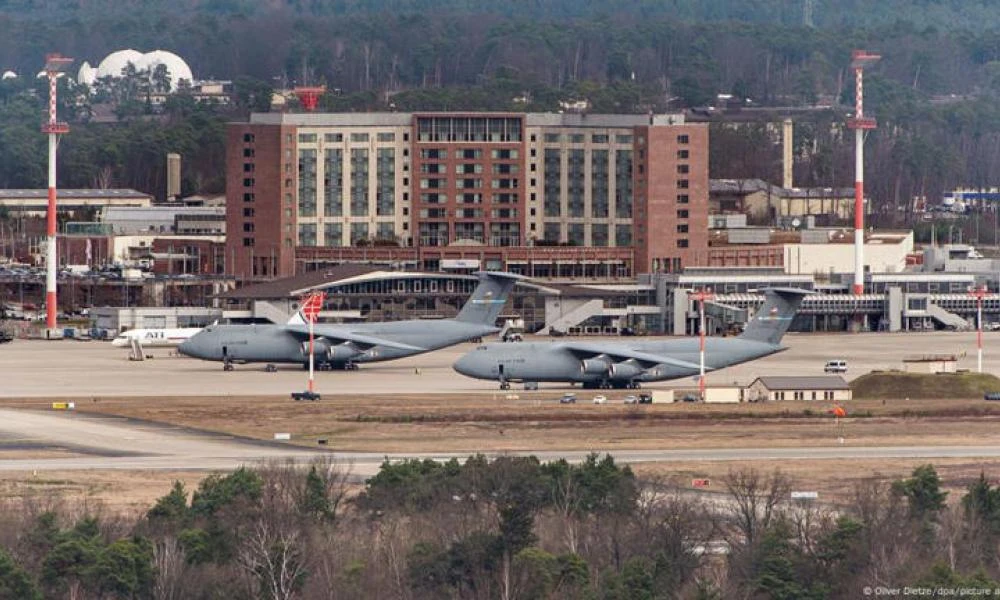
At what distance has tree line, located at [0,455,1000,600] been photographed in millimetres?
61531

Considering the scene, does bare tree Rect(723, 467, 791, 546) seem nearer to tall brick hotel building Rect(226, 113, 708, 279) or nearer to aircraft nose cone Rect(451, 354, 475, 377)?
aircraft nose cone Rect(451, 354, 475, 377)

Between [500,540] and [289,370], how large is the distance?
241 feet

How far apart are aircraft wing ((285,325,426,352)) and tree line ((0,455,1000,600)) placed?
2290 inches

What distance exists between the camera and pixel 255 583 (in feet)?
204

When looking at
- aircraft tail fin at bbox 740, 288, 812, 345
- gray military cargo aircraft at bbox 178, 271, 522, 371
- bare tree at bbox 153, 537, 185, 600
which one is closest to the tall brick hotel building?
gray military cargo aircraft at bbox 178, 271, 522, 371

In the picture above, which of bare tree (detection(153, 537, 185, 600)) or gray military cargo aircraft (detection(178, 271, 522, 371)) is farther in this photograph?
gray military cargo aircraft (detection(178, 271, 522, 371))

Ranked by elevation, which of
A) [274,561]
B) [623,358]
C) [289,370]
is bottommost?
[274,561]

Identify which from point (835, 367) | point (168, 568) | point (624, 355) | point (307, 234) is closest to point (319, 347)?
point (624, 355)

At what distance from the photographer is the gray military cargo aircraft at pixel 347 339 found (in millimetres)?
134250

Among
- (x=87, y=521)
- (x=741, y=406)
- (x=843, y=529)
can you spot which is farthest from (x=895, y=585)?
(x=741, y=406)

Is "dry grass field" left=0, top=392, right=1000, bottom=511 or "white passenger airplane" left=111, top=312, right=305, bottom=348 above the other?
"white passenger airplane" left=111, top=312, right=305, bottom=348

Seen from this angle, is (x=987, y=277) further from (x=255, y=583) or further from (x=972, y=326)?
(x=255, y=583)

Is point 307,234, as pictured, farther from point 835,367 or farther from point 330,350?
point 835,367

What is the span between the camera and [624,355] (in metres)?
121
